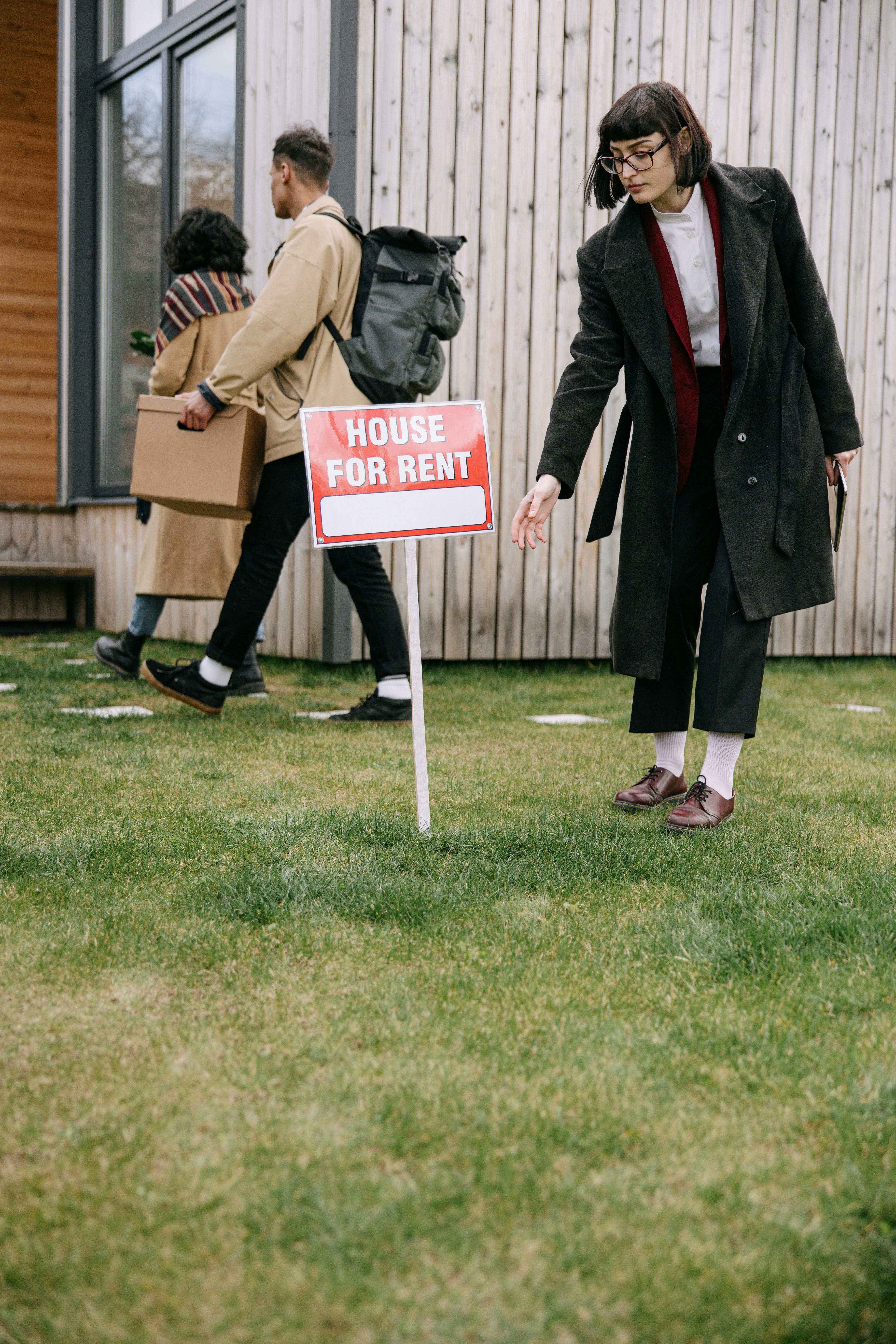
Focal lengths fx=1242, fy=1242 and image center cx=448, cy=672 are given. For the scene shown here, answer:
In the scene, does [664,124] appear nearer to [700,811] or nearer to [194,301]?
[700,811]

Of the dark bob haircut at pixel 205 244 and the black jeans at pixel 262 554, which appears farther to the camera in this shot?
the dark bob haircut at pixel 205 244

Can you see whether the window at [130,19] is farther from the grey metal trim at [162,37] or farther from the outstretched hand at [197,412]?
the outstretched hand at [197,412]

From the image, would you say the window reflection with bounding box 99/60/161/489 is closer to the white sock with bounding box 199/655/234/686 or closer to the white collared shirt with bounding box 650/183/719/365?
the white sock with bounding box 199/655/234/686

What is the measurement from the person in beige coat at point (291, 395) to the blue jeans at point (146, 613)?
688 millimetres

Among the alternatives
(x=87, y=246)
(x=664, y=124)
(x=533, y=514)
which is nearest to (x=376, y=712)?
(x=533, y=514)

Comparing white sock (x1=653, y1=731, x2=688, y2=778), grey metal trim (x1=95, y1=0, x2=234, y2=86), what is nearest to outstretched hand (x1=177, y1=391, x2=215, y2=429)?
white sock (x1=653, y1=731, x2=688, y2=778)

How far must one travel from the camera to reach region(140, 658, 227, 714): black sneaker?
4.02 metres

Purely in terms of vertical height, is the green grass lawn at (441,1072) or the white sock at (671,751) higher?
the white sock at (671,751)

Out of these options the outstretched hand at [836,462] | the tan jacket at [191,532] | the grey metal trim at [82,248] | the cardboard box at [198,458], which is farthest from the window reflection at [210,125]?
the outstretched hand at [836,462]

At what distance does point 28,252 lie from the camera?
930 centimetres

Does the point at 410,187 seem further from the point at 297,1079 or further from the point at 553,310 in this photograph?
the point at 297,1079

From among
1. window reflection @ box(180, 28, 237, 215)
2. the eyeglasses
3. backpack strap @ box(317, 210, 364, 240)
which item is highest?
window reflection @ box(180, 28, 237, 215)

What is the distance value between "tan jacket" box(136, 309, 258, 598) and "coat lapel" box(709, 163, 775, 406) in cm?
238

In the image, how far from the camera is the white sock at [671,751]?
9.72 feet
